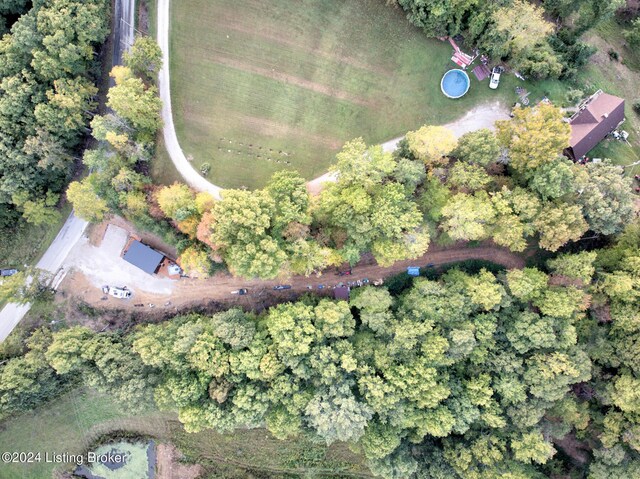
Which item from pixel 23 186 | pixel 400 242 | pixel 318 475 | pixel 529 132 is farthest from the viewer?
pixel 318 475

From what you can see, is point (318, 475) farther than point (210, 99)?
Yes

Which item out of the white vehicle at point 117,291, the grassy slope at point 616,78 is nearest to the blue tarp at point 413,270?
the grassy slope at point 616,78

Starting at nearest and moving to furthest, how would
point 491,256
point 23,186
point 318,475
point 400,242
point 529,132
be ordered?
point 529,132, point 400,242, point 23,186, point 491,256, point 318,475

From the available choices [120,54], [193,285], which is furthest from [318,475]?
[120,54]

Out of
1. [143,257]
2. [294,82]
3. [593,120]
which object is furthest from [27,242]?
[593,120]

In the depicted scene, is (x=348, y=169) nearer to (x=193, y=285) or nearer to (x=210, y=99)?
(x=210, y=99)

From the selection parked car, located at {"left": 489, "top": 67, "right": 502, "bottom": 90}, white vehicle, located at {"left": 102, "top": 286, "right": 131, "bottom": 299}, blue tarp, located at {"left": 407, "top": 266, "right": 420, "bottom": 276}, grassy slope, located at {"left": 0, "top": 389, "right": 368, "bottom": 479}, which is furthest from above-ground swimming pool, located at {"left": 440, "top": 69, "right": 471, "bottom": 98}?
grassy slope, located at {"left": 0, "top": 389, "right": 368, "bottom": 479}

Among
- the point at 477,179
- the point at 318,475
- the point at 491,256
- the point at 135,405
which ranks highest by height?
the point at 477,179
